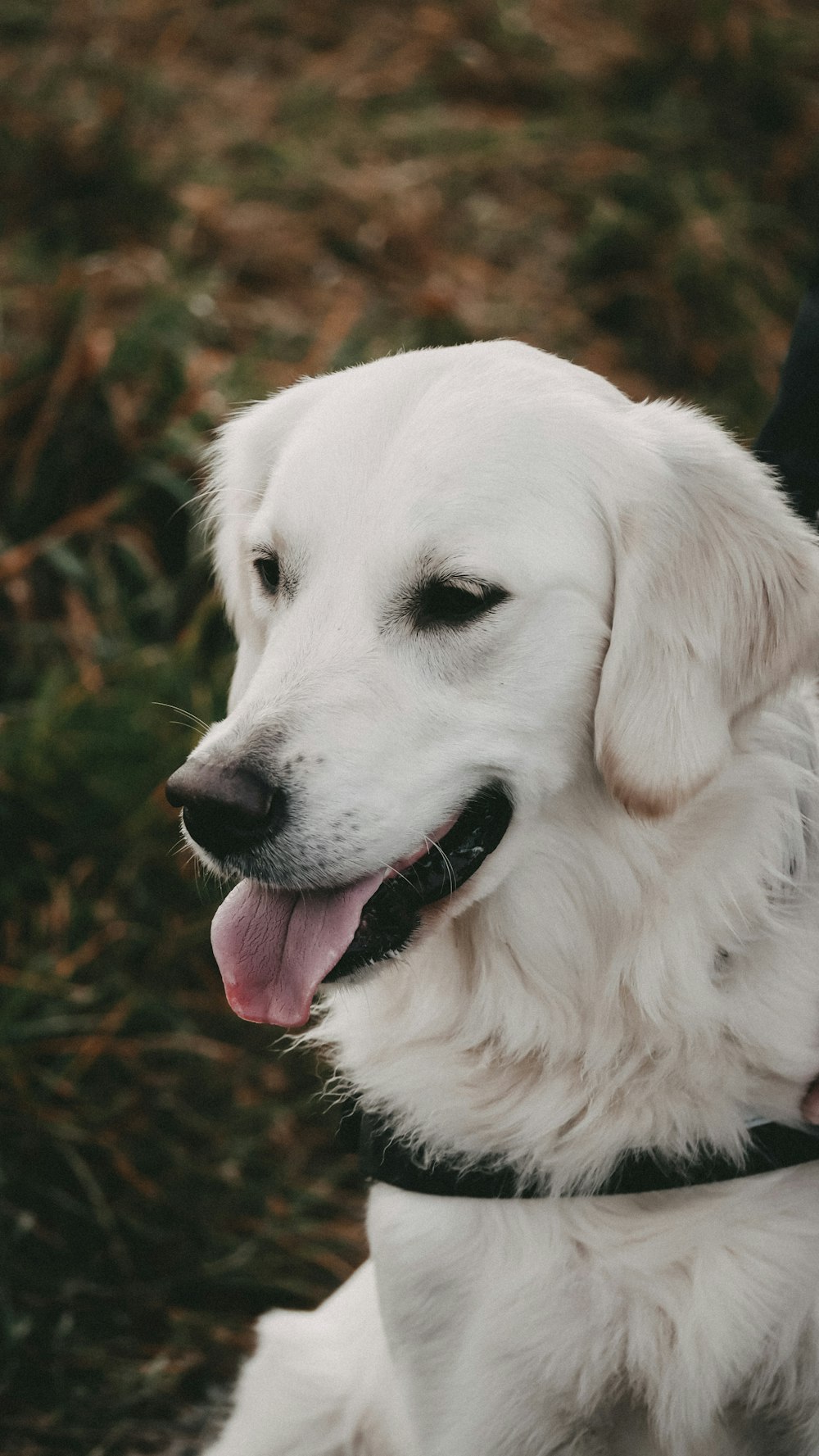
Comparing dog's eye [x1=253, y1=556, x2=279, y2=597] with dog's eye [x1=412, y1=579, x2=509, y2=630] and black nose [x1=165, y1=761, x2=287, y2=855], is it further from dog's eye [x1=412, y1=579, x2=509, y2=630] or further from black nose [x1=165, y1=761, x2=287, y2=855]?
black nose [x1=165, y1=761, x2=287, y2=855]

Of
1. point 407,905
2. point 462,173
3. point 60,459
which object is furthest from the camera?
point 462,173

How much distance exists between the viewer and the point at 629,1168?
6.27 feet

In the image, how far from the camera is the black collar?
1.89 metres

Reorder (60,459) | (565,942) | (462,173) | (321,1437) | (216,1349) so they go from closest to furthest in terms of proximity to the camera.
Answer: (565,942) < (321,1437) < (216,1349) < (60,459) < (462,173)

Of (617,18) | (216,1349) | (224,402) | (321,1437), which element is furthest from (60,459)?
(617,18)

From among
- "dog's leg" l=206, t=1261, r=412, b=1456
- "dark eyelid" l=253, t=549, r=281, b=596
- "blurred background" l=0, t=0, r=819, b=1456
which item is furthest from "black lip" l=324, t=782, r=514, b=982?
"blurred background" l=0, t=0, r=819, b=1456

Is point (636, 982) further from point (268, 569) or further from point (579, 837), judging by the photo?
point (268, 569)

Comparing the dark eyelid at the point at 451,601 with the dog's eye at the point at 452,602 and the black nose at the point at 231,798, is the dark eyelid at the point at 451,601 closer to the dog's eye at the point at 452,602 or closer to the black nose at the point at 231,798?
the dog's eye at the point at 452,602

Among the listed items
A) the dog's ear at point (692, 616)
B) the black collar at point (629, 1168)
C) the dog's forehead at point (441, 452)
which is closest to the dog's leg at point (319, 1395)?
the black collar at point (629, 1168)

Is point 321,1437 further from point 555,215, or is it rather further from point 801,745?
point 555,215

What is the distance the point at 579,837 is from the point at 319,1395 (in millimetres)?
1092

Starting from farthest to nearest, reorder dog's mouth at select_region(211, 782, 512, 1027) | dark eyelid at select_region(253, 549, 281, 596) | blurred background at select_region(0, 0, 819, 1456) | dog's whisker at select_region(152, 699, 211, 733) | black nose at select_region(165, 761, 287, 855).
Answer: blurred background at select_region(0, 0, 819, 1456) < dog's whisker at select_region(152, 699, 211, 733) < dark eyelid at select_region(253, 549, 281, 596) < dog's mouth at select_region(211, 782, 512, 1027) < black nose at select_region(165, 761, 287, 855)

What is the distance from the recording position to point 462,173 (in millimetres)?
5879

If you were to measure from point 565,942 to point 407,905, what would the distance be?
11.2 inches
